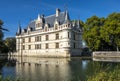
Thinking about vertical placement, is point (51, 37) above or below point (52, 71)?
above

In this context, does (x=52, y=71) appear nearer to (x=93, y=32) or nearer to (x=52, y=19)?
(x=93, y=32)

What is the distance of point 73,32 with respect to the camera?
5172 centimetres

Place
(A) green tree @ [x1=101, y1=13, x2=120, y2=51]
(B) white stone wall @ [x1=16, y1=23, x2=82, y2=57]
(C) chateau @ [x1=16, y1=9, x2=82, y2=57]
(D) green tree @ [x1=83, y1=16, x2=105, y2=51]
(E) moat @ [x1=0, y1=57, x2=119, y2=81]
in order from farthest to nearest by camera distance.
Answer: (C) chateau @ [x1=16, y1=9, x2=82, y2=57] → (B) white stone wall @ [x1=16, y1=23, x2=82, y2=57] → (D) green tree @ [x1=83, y1=16, x2=105, y2=51] → (A) green tree @ [x1=101, y1=13, x2=120, y2=51] → (E) moat @ [x1=0, y1=57, x2=119, y2=81]

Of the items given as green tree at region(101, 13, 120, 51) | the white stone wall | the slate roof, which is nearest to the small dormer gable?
the slate roof

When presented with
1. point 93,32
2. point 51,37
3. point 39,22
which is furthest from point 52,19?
point 93,32

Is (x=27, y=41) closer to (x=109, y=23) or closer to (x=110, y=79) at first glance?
(x=109, y=23)

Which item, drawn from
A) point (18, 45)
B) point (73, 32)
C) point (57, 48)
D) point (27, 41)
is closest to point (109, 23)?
point (73, 32)

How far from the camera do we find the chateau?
50312mm

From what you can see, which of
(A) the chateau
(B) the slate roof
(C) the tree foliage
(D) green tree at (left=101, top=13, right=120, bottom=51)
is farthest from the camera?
(B) the slate roof

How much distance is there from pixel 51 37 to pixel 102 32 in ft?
52.9

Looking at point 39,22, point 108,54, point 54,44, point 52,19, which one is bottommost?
point 108,54

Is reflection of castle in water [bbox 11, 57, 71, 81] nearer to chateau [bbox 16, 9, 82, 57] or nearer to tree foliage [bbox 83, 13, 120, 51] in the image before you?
tree foliage [bbox 83, 13, 120, 51]

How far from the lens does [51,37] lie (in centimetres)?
5569

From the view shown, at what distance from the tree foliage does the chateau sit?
14.5 ft
